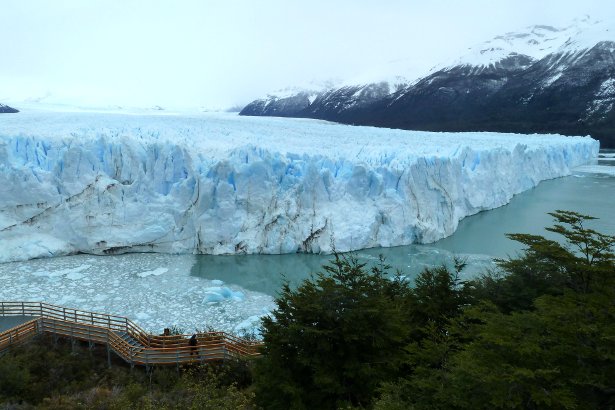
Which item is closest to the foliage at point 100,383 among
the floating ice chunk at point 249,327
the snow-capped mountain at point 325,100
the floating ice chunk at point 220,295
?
the floating ice chunk at point 249,327

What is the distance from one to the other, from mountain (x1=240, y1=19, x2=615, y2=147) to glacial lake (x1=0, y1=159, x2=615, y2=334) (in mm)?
36331

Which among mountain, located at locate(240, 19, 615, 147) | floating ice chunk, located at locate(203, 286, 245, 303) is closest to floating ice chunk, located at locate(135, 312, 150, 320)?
floating ice chunk, located at locate(203, 286, 245, 303)

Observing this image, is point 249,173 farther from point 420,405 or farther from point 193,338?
point 420,405

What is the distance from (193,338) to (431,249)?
292 inches

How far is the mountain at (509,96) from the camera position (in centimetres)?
4803

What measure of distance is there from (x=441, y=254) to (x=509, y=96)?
52303 mm

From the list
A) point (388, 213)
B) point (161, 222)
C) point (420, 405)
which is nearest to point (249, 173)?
point (161, 222)

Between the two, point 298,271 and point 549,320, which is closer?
point 549,320

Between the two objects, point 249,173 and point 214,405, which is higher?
point 249,173

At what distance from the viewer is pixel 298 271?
34.3 feet

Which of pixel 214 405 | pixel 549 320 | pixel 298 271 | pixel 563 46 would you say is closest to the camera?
pixel 549 320

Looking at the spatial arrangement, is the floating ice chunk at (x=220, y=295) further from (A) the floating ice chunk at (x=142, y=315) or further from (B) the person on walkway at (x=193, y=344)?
(B) the person on walkway at (x=193, y=344)

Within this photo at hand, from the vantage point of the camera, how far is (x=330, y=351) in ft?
13.2

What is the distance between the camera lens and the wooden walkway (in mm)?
6043
